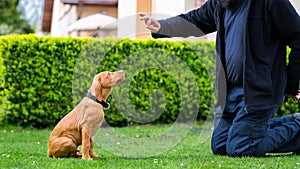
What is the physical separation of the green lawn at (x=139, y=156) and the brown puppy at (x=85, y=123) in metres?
0.13

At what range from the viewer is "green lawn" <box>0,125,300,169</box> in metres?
4.10

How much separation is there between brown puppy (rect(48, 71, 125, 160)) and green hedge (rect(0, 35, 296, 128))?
11.6ft

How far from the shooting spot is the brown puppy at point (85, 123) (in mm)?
4195

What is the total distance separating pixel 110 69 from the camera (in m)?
8.62

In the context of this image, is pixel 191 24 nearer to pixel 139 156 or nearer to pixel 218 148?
pixel 218 148

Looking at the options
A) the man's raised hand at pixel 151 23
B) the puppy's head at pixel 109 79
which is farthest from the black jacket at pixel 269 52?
the puppy's head at pixel 109 79

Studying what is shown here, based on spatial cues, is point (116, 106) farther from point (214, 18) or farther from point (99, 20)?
point (99, 20)

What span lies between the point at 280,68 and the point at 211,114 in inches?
194

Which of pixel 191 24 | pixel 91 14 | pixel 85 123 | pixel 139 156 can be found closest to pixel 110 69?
pixel 191 24

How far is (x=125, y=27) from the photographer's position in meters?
5.87

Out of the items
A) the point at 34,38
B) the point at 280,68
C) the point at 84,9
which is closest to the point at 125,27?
the point at 280,68

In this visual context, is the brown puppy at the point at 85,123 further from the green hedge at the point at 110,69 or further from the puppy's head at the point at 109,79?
the green hedge at the point at 110,69

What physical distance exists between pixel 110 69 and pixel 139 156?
3.95m

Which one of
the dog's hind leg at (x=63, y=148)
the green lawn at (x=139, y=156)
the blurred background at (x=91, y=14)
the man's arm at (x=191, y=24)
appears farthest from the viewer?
the blurred background at (x=91, y=14)
